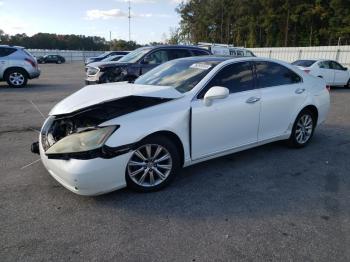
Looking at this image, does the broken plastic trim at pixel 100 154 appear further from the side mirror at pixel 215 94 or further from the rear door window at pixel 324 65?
the rear door window at pixel 324 65

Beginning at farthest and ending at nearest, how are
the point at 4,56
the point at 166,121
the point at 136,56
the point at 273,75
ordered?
the point at 4,56 < the point at 136,56 < the point at 273,75 < the point at 166,121

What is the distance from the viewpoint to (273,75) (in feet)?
17.3

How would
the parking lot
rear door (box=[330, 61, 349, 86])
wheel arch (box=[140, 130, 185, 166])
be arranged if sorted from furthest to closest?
1. rear door (box=[330, 61, 349, 86])
2. wheel arch (box=[140, 130, 185, 166])
3. the parking lot

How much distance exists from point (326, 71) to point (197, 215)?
564 inches

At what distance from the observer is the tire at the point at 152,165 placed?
3.83 m

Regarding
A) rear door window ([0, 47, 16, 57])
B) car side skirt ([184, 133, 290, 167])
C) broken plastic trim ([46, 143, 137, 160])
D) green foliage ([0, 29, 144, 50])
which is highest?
green foliage ([0, 29, 144, 50])

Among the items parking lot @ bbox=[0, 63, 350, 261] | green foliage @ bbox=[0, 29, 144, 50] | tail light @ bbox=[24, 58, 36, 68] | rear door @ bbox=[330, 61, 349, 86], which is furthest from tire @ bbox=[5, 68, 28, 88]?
green foliage @ bbox=[0, 29, 144, 50]

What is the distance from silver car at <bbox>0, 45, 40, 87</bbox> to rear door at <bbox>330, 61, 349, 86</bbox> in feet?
44.6

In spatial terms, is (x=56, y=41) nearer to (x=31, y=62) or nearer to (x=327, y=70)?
(x=31, y=62)

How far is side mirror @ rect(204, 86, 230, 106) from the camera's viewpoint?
13.7 feet

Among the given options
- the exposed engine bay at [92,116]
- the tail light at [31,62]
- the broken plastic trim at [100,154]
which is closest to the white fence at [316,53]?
the tail light at [31,62]

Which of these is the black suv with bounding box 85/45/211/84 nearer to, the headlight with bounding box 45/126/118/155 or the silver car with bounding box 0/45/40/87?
the silver car with bounding box 0/45/40/87

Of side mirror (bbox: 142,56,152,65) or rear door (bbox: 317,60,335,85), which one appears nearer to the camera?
side mirror (bbox: 142,56,152,65)

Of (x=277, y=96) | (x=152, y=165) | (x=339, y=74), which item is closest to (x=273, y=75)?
(x=277, y=96)
